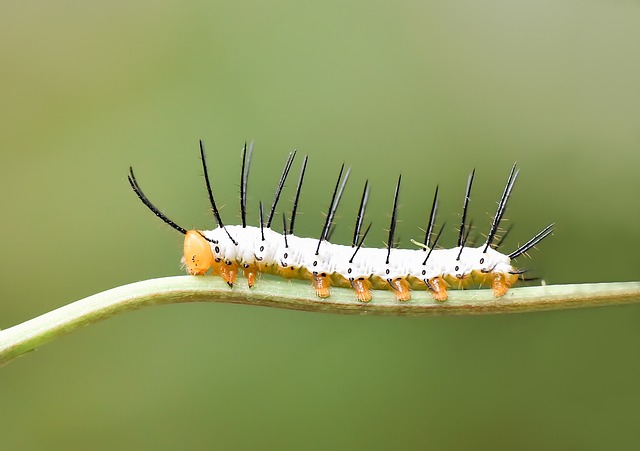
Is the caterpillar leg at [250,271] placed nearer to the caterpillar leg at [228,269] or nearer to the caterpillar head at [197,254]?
the caterpillar leg at [228,269]

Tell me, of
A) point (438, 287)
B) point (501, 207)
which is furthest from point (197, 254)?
point (501, 207)

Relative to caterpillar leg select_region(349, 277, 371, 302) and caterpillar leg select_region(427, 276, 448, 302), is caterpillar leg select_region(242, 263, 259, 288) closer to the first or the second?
caterpillar leg select_region(349, 277, 371, 302)

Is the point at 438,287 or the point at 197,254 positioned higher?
the point at 197,254

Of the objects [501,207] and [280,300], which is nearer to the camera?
[280,300]

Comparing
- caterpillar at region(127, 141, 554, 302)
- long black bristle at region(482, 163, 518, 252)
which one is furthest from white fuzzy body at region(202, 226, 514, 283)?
long black bristle at region(482, 163, 518, 252)

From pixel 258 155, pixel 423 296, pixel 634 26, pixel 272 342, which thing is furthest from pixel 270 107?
pixel 423 296

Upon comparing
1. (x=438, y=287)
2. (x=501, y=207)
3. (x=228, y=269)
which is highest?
(x=501, y=207)

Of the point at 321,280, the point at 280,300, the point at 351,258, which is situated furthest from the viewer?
the point at 351,258

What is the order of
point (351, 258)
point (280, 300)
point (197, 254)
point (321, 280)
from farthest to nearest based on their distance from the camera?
point (351, 258) < point (321, 280) < point (197, 254) < point (280, 300)

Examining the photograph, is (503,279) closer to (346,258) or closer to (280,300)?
(346,258)
